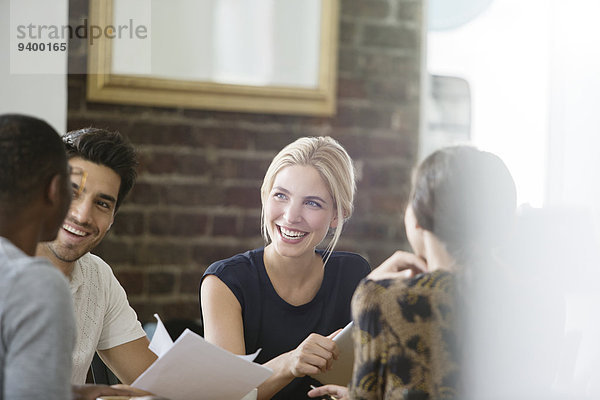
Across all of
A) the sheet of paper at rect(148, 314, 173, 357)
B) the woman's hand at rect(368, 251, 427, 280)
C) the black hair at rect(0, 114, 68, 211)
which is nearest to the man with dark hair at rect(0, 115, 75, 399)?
the black hair at rect(0, 114, 68, 211)

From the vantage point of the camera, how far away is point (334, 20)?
2305 millimetres

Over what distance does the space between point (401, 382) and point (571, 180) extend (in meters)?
0.33

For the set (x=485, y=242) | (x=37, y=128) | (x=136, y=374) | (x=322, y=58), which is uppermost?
(x=322, y=58)

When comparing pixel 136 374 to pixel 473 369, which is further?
pixel 136 374

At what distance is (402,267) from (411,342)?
11 cm

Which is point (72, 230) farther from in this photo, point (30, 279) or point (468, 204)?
point (468, 204)

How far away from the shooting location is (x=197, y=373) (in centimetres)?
101

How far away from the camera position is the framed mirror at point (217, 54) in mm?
2113

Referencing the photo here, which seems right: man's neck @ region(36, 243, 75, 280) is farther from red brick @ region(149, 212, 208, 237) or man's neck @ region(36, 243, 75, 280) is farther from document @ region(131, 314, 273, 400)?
red brick @ region(149, 212, 208, 237)

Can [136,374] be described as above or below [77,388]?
below

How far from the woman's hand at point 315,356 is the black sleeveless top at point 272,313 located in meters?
0.19

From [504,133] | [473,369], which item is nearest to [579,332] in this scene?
[473,369]

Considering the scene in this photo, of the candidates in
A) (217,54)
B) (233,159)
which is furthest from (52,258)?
(217,54)

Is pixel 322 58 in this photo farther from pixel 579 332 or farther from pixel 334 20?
pixel 579 332
